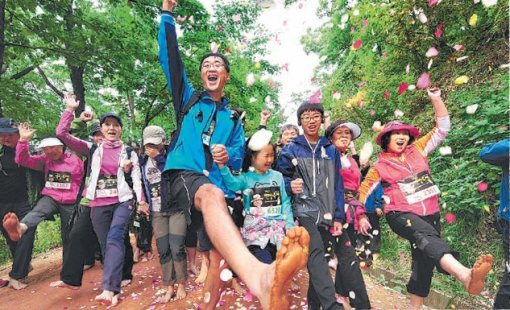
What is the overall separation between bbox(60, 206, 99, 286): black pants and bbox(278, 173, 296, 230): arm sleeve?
2.62 meters

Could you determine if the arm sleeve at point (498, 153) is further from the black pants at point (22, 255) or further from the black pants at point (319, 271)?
the black pants at point (22, 255)

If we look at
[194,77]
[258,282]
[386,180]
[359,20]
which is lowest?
[258,282]

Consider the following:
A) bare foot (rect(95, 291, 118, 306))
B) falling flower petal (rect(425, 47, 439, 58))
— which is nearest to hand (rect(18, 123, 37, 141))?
bare foot (rect(95, 291, 118, 306))

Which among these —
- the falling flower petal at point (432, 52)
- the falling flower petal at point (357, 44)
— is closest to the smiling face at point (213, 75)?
the falling flower petal at point (432, 52)

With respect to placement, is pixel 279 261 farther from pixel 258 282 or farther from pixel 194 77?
pixel 194 77

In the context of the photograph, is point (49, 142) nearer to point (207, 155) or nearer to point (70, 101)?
point (70, 101)

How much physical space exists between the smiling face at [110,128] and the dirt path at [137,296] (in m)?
2.04

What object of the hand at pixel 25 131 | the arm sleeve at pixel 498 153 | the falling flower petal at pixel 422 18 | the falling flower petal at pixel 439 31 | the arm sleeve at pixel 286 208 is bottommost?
the arm sleeve at pixel 286 208

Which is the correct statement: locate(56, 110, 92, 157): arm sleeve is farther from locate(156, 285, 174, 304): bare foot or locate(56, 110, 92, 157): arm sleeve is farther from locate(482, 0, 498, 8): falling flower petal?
locate(482, 0, 498, 8): falling flower petal

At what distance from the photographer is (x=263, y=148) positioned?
3482 millimetres

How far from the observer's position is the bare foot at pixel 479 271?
254cm

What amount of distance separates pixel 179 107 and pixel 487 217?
4341 millimetres

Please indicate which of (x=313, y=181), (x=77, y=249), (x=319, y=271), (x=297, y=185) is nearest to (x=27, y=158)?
(x=77, y=249)

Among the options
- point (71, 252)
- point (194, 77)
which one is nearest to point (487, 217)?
point (71, 252)
